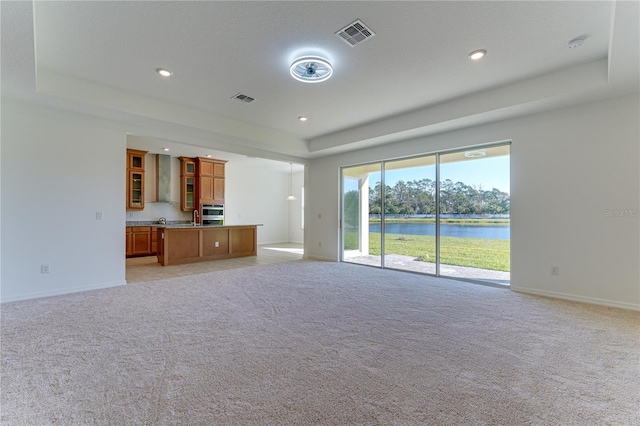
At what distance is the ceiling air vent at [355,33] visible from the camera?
2518 mm

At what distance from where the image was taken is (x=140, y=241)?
7559 millimetres

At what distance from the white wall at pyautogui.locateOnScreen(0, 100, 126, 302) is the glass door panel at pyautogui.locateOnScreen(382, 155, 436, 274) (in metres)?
4.91

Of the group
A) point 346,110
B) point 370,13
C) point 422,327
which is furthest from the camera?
point 346,110

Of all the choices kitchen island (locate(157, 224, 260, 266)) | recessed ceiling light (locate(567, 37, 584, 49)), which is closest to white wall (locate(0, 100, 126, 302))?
kitchen island (locate(157, 224, 260, 266))

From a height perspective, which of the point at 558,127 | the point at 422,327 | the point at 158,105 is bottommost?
the point at 422,327

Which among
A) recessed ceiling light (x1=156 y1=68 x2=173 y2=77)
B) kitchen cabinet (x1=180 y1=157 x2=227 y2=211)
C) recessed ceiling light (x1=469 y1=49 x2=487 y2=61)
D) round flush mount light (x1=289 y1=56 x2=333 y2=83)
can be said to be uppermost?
recessed ceiling light (x1=156 y1=68 x2=173 y2=77)

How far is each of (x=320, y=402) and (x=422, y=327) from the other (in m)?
1.55

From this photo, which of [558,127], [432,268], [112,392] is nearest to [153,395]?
[112,392]

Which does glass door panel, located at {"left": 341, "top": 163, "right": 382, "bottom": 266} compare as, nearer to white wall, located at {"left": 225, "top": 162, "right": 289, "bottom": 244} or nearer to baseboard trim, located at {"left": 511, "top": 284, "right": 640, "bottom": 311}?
baseboard trim, located at {"left": 511, "top": 284, "right": 640, "bottom": 311}

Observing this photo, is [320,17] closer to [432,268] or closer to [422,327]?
[422,327]

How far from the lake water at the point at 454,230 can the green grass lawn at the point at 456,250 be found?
67 millimetres

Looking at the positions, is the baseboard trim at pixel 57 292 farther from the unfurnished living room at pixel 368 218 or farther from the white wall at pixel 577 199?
the white wall at pixel 577 199

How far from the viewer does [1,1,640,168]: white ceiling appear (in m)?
2.33

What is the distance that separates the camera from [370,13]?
7.77 ft
